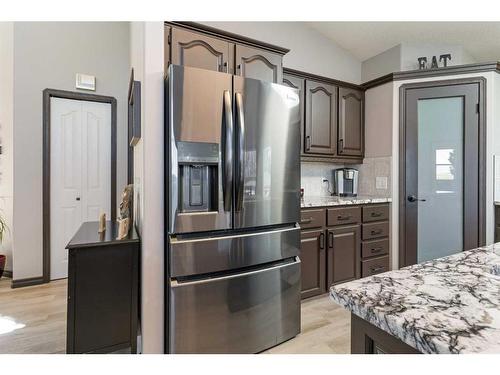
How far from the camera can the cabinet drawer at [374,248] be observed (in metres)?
2.90

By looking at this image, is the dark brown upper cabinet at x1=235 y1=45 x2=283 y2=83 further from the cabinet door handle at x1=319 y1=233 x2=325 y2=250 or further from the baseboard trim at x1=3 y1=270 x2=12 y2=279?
the baseboard trim at x1=3 y1=270 x2=12 y2=279

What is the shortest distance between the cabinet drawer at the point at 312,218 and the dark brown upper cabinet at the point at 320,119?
29.3 inches

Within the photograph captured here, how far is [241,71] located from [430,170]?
2190 mm

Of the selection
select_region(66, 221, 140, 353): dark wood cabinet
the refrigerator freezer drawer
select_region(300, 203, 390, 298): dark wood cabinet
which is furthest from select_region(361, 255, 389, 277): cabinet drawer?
select_region(66, 221, 140, 353): dark wood cabinet

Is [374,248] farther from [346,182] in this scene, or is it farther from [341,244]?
[346,182]

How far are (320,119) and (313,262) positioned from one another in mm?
1517

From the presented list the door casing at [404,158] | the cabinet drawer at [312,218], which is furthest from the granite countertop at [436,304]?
the door casing at [404,158]

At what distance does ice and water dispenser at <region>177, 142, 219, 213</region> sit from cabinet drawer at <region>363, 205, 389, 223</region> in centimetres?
182

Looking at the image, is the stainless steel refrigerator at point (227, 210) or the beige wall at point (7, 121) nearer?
the stainless steel refrigerator at point (227, 210)

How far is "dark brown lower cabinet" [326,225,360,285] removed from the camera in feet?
8.78

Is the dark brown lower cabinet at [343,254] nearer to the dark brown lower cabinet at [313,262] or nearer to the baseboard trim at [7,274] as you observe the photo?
the dark brown lower cabinet at [313,262]

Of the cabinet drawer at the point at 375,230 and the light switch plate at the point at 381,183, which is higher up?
the light switch plate at the point at 381,183

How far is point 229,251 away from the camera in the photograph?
1737 mm

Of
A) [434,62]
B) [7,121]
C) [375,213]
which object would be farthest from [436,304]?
[7,121]
